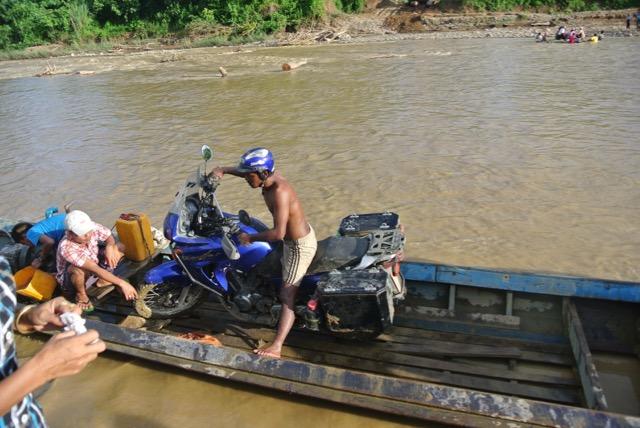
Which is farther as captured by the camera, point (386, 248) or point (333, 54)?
point (333, 54)

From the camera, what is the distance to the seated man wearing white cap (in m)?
4.47

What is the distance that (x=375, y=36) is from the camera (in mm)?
32938

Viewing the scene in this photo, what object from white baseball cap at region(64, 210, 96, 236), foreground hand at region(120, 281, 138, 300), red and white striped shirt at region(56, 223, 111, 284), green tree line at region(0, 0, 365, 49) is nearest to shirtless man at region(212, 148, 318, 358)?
foreground hand at region(120, 281, 138, 300)

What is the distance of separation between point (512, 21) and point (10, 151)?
95.5ft

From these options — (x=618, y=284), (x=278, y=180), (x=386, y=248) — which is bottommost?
(x=618, y=284)

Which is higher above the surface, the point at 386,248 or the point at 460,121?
the point at 386,248

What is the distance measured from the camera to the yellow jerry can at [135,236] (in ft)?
16.3

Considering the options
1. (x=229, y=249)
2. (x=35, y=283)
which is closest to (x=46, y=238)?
(x=35, y=283)

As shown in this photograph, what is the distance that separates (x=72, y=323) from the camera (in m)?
1.80

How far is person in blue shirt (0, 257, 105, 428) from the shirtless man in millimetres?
2028

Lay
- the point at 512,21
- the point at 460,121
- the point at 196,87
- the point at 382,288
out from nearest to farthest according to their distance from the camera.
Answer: the point at 382,288, the point at 460,121, the point at 196,87, the point at 512,21

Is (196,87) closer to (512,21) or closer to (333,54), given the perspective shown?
(333,54)

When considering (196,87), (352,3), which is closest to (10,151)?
(196,87)

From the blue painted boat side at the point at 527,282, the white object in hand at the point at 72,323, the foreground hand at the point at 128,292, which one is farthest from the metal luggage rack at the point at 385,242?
the white object in hand at the point at 72,323
